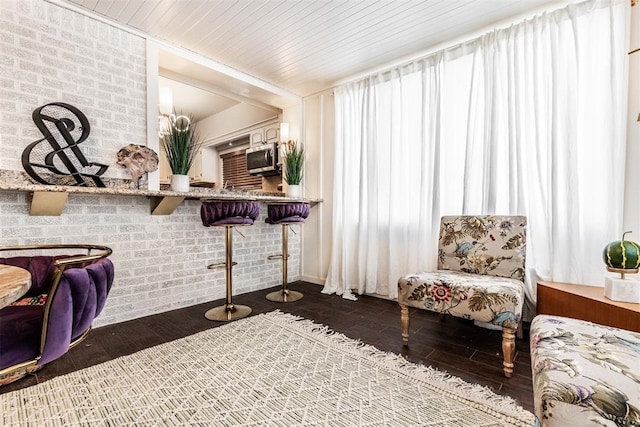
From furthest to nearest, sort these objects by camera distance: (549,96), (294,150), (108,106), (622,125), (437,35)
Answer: (294,150) < (437,35) < (108,106) < (549,96) < (622,125)

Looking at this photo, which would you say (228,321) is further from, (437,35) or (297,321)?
(437,35)

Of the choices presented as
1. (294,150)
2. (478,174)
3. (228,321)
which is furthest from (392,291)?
(294,150)

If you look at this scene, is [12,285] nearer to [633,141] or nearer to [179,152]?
[179,152]

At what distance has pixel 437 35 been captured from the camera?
259cm

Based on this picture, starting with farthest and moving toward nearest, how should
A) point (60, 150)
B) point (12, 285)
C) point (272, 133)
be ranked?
point (272, 133) < point (60, 150) < point (12, 285)

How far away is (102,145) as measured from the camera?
7.73 ft

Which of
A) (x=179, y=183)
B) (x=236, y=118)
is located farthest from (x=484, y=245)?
(x=236, y=118)

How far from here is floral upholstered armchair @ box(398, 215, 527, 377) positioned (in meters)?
1.63

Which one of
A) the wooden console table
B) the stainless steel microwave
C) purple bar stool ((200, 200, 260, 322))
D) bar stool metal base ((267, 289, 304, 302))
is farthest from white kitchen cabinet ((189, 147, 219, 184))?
the wooden console table

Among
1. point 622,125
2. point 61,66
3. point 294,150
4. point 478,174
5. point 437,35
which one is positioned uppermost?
point 437,35

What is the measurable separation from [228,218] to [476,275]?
1.96 m

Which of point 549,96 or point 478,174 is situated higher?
point 549,96

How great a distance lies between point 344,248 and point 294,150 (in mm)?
1362

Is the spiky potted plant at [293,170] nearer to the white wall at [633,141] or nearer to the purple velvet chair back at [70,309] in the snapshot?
the purple velvet chair back at [70,309]
